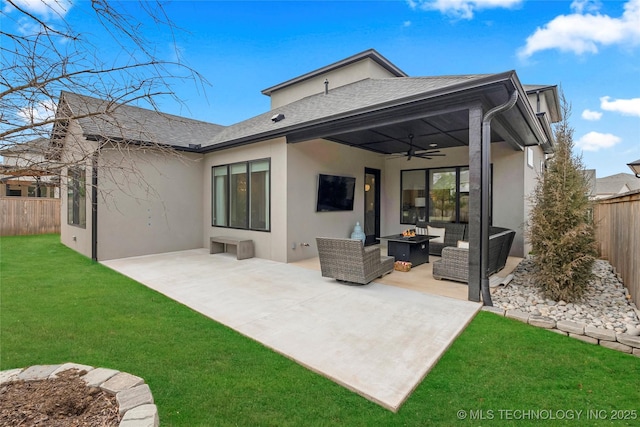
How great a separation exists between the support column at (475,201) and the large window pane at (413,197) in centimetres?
538

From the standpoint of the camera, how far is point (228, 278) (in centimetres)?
638

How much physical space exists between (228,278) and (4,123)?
200 inches

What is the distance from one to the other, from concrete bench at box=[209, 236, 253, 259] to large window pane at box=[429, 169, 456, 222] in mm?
5743

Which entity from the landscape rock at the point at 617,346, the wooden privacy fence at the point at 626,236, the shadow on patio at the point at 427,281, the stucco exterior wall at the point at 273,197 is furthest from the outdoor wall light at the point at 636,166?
the stucco exterior wall at the point at 273,197

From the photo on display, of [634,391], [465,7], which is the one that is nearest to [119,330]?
[634,391]

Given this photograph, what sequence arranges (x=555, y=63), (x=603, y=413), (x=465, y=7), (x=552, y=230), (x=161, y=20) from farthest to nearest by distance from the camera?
1. (x=555, y=63)
2. (x=465, y=7)
3. (x=552, y=230)
4. (x=603, y=413)
5. (x=161, y=20)

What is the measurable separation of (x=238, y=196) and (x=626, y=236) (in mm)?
8681

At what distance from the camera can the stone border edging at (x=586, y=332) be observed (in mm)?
3414

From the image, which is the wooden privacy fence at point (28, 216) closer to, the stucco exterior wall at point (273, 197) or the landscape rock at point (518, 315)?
the stucco exterior wall at point (273, 197)

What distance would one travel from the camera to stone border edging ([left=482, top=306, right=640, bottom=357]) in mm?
3414

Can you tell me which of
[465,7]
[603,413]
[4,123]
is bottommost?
[603,413]

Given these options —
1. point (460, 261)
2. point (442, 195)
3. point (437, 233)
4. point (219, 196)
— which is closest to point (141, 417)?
point (460, 261)

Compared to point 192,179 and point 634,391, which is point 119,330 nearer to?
point 634,391

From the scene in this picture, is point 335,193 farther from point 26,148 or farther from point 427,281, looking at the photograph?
point 26,148
